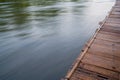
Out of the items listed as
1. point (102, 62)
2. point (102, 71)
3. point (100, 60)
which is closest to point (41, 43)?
point (100, 60)

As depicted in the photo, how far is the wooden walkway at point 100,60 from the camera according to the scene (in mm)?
4449

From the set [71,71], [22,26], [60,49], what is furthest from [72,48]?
[22,26]

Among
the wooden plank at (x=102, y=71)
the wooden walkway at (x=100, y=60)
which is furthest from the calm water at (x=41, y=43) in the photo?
the wooden plank at (x=102, y=71)

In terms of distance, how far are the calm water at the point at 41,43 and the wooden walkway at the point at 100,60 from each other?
1.44 metres

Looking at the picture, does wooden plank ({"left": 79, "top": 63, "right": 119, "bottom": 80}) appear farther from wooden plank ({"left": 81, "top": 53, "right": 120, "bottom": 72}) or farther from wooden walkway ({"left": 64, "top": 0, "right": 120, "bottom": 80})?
wooden plank ({"left": 81, "top": 53, "right": 120, "bottom": 72})

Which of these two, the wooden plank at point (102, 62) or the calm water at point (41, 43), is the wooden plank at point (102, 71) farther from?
the calm water at point (41, 43)

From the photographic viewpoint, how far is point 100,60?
17.1 feet

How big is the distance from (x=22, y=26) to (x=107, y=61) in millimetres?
8658

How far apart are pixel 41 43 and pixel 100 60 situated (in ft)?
15.3

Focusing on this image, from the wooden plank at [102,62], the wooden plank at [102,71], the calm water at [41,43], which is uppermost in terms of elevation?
the wooden plank at [102,62]

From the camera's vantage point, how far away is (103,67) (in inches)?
189

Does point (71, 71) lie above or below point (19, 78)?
above

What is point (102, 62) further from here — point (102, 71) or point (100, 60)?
point (102, 71)

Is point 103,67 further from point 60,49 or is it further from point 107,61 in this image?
point 60,49
